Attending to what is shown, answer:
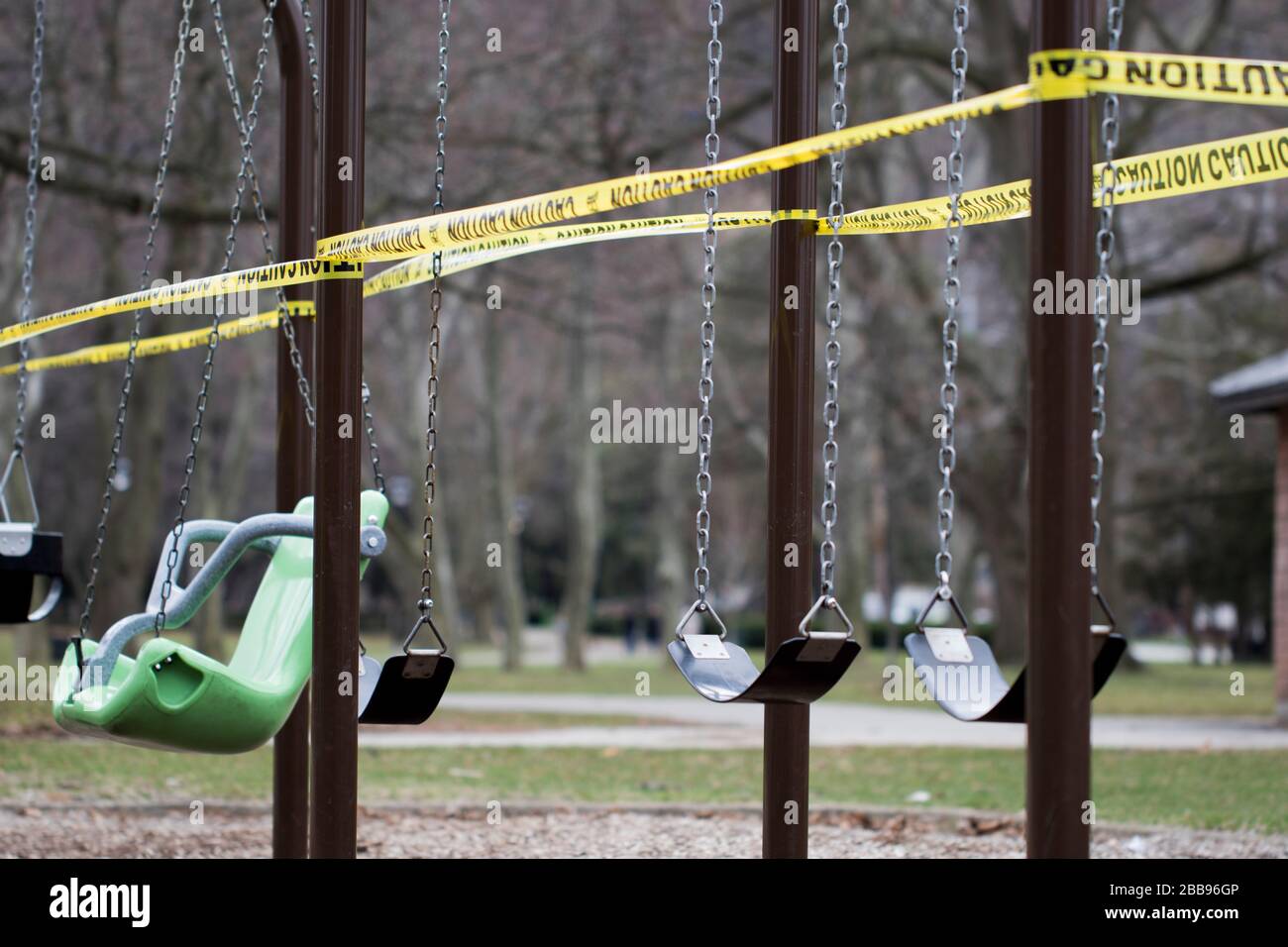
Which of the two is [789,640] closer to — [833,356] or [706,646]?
[706,646]

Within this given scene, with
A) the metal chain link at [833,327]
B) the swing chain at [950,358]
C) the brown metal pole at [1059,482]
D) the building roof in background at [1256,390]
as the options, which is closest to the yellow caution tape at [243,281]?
the metal chain link at [833,327]

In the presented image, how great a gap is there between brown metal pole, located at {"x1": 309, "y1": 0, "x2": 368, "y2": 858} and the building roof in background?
1200 cm

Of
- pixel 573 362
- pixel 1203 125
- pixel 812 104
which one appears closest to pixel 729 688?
pixel 812 104

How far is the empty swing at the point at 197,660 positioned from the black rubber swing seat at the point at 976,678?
1913 mm

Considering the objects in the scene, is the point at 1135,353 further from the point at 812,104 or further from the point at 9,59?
the point at 812,104

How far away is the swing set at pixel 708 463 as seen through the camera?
3.80 meters

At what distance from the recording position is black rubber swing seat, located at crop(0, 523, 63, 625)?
7.00 metres

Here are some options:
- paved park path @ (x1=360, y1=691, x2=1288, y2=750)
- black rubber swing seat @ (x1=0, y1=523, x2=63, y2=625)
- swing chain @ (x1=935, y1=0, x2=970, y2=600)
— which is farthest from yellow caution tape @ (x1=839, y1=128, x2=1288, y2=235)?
paved park path @ (x1=360, y1=691, x2=1288, y2=750)

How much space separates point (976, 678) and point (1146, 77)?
146cm

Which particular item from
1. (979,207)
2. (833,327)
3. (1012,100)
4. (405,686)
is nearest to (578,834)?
(405,686)

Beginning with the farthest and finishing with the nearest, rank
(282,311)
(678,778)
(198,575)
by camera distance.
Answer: (678,778)
(282,311)
(198,575)

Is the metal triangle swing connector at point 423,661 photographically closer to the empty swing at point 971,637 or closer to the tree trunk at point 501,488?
the empty swing at point 971,637

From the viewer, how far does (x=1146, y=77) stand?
3.79m
